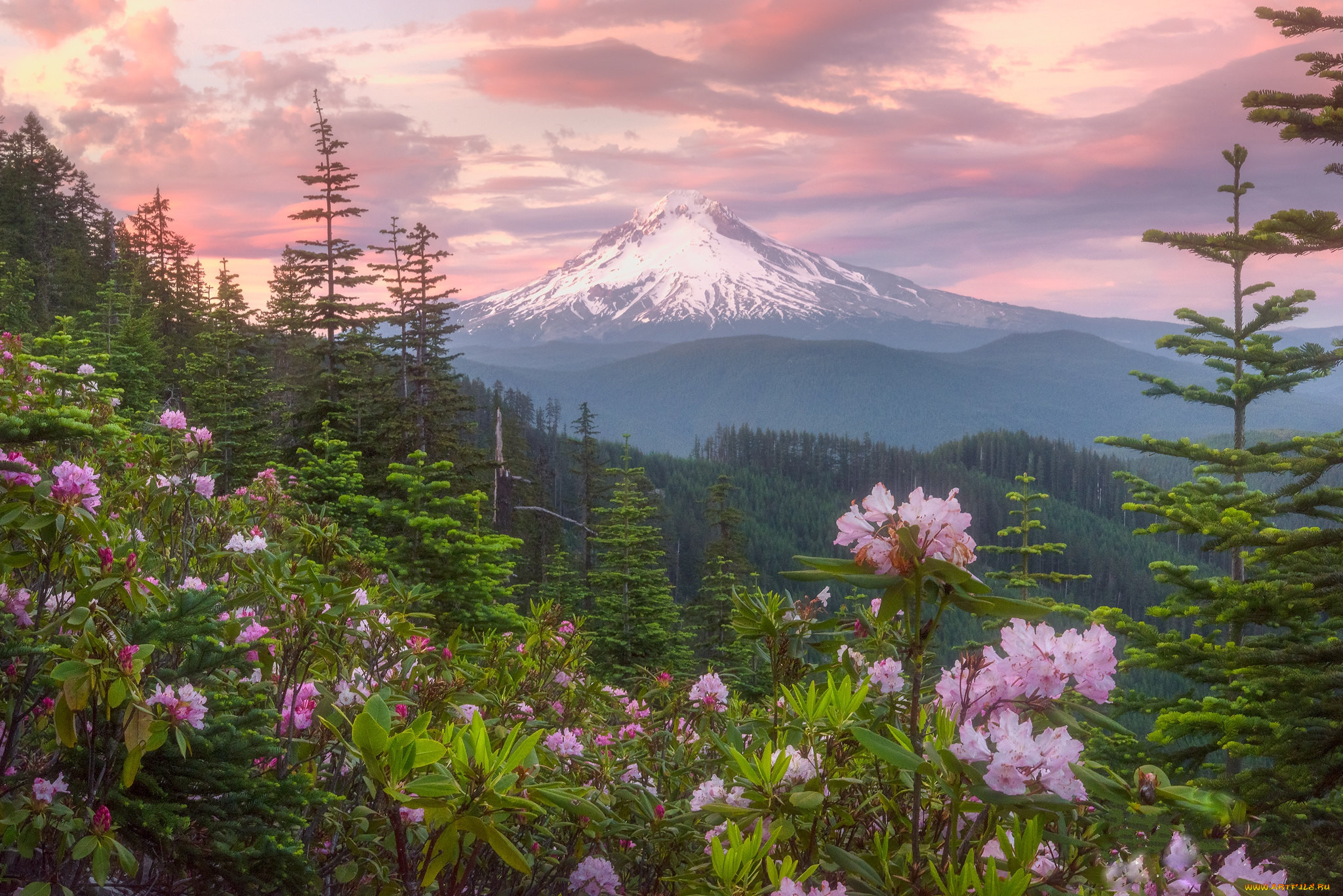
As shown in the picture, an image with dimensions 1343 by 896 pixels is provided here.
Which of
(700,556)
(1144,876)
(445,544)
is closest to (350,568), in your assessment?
(1144,876)

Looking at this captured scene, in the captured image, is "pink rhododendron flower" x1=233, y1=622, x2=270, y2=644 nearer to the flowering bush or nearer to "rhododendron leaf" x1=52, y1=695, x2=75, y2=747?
the flowering bush

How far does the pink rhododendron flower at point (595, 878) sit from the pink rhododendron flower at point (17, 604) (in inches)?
77.8

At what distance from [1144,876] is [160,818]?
2372 millimetres

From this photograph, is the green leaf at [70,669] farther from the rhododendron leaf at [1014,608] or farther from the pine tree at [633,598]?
the pine tree at [633,598]

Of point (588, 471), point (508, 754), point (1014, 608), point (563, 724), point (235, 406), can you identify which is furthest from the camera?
point (588, 471)

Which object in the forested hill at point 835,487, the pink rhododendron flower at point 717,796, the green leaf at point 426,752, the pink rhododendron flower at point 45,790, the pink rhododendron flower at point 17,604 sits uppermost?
the green leaf at point 426,752

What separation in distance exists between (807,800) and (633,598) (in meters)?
23.6

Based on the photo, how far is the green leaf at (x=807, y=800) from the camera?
1.54 meters

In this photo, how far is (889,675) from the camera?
2.58m

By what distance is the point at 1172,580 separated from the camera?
1080 centimetres

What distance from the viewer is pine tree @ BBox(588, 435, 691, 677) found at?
2395 centimetres

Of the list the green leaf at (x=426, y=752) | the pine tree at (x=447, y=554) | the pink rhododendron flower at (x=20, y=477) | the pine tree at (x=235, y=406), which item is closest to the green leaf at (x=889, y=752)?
the green leaf at (x=426, y=752)

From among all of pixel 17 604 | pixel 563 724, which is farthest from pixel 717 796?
pixel 17 604

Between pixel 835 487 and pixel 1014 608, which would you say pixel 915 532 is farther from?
pixel 835 487
